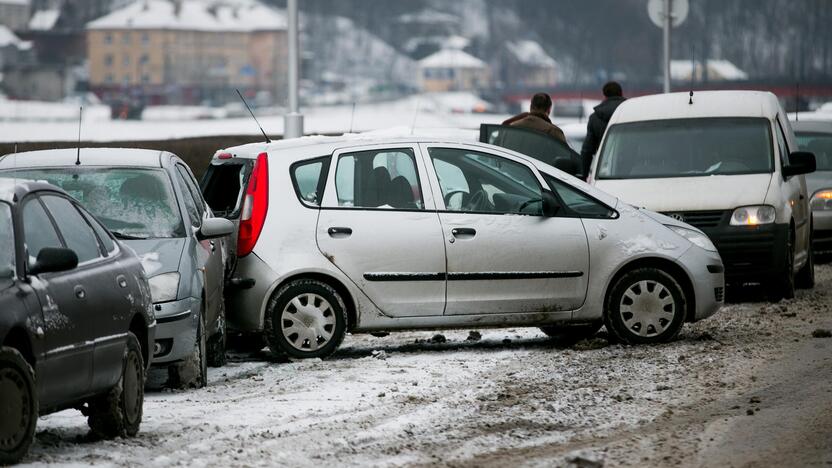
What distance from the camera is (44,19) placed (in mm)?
195875

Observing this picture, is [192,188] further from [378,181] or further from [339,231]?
[378,181]

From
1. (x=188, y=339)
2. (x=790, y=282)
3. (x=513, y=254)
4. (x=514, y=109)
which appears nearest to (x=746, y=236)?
(x=790, y=282)

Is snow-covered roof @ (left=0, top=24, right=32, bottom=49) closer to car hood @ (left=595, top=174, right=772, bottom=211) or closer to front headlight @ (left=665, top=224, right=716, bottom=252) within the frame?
car hood @ (left=595, top=174, right=772, bottom=211)

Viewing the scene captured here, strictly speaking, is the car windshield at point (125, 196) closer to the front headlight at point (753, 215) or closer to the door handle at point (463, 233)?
the door handle at point (463, 233)

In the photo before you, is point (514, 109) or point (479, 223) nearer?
point (479, 223)

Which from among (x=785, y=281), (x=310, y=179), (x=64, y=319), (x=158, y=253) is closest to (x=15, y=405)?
(x=64, y=319)

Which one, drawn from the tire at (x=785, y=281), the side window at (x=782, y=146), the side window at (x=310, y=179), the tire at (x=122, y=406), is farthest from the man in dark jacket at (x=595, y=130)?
the tire at (x=122, y=406)

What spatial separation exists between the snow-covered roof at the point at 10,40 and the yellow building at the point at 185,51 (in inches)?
305

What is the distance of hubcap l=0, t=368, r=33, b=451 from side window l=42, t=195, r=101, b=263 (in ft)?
3.74

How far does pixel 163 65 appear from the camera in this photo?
586 ft

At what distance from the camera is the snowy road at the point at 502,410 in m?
7.16

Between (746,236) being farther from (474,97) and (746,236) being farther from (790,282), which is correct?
(474,97)

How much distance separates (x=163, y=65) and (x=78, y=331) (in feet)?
573

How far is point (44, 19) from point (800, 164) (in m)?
189
